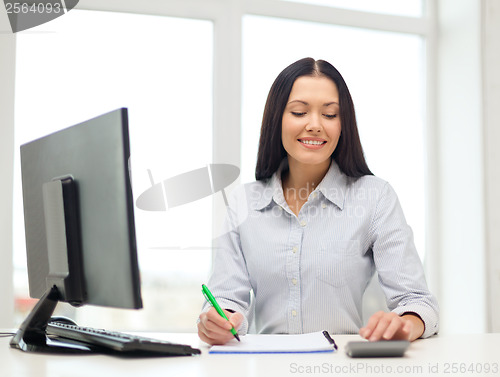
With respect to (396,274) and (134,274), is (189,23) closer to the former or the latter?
(396,274)

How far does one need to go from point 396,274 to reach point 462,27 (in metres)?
2.01

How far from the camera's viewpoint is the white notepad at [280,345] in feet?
3.16

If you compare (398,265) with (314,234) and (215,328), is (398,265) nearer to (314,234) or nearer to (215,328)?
(314,234)

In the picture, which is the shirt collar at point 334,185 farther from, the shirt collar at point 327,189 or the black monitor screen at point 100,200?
the black monitor screen at point 100,200

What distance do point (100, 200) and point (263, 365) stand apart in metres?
0.38

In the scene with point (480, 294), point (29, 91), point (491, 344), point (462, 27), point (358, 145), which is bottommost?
point (480, 294)

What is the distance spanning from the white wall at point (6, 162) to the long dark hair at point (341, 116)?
144cm

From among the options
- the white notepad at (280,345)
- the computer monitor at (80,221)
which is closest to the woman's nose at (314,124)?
the white notepad at (280,345)

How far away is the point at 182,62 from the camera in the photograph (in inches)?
107

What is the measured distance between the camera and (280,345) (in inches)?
39.6

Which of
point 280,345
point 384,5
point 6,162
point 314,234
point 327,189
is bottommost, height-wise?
point 280,345

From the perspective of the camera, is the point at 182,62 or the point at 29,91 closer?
the point at 29,91

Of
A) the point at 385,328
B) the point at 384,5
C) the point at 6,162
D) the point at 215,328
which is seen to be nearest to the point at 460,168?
the point at 384,5

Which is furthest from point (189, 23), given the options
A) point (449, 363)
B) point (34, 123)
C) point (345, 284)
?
point (449, 363)
